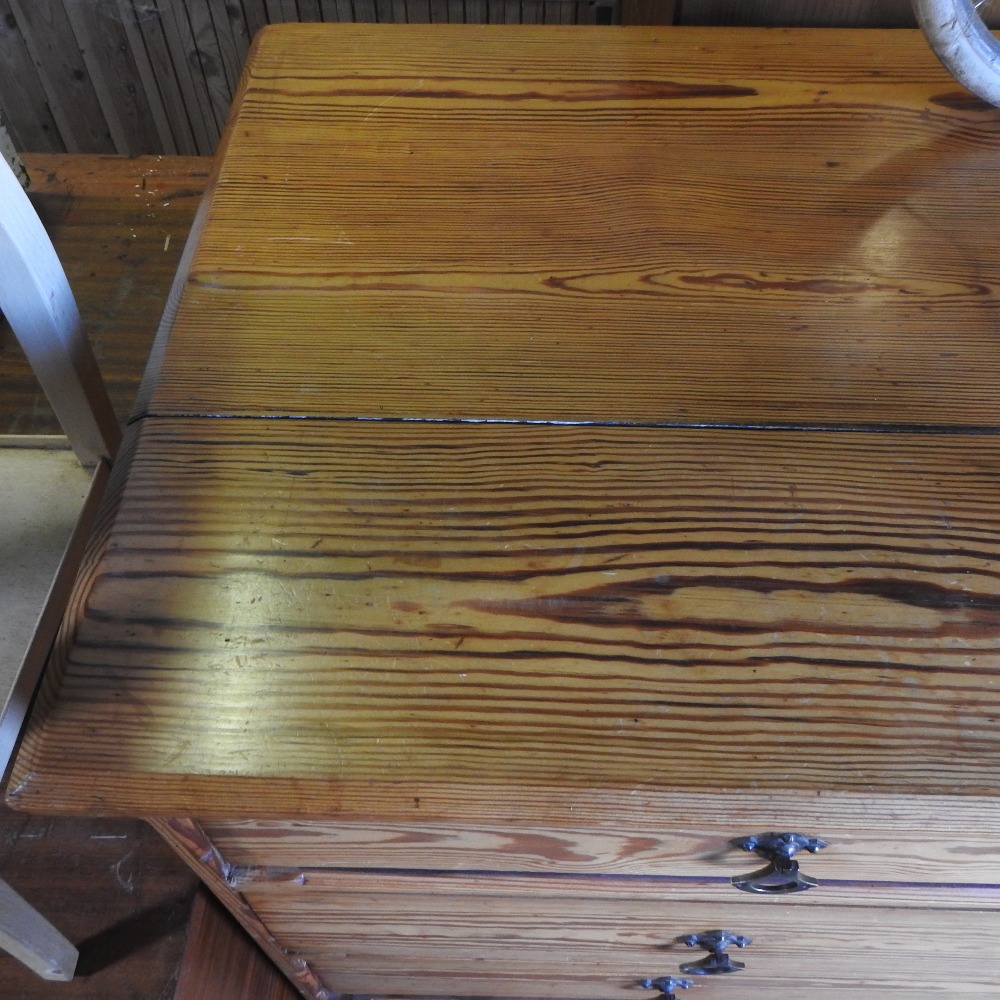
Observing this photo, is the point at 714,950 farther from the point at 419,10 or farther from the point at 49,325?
the point at 419,10

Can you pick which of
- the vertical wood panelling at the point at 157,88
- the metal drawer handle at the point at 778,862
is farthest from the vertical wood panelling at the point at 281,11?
the metal drawer handle at the point at 778,862

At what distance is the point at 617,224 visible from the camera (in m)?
0.70

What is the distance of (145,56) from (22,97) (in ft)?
0.89

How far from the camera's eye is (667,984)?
0.86 meters

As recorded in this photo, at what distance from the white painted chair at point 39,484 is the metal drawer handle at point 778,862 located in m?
0.48

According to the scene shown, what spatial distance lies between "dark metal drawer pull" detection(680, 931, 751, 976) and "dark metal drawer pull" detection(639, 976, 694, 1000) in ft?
0.12

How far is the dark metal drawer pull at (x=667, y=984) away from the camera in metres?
0.86

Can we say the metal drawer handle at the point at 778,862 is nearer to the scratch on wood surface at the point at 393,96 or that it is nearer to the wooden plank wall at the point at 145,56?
the scratch on wood surface at the point at 393,96

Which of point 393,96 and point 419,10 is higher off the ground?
point 419,10

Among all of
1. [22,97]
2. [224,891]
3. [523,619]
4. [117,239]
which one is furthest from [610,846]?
[22,97]

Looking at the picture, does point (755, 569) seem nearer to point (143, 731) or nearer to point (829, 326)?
point (829, 326)

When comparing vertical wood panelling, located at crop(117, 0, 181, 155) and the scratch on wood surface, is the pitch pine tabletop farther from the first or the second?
vertical wood panelling, located at crop(117, 0, 181, 155)

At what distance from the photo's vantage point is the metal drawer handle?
522 mm

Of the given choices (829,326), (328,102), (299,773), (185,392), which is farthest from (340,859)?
(328,102)
